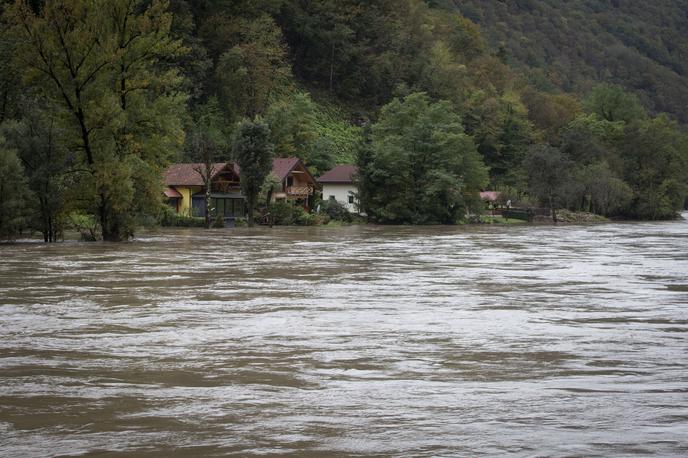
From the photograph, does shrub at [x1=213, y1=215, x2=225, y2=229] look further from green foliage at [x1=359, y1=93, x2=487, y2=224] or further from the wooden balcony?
green foliage at [x1=359, y1=93, x2=487, y2=224]

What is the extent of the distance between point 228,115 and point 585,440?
88304 mm

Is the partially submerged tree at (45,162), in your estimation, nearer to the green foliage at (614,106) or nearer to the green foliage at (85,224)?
→ the green foliage at (85,224)

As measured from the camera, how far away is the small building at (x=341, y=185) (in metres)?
85.5

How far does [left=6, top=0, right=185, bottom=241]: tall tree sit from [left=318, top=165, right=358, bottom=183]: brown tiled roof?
41.4m

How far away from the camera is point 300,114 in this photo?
3462 inches

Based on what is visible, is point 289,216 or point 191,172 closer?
point 289,216

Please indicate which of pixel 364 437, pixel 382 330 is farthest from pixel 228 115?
pixel 364 437

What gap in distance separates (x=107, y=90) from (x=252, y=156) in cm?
2378

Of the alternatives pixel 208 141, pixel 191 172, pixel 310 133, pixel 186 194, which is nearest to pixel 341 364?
pixel 186 194

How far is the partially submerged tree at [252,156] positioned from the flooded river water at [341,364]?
137ft

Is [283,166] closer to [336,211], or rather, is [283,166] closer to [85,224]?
[336,211]

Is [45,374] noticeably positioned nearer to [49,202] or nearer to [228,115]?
[49,202]

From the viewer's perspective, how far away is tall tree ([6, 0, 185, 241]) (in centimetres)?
4216

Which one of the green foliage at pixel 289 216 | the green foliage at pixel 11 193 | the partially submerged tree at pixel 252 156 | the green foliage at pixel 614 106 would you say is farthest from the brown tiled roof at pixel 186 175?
the green foliage at pixel 614 106
